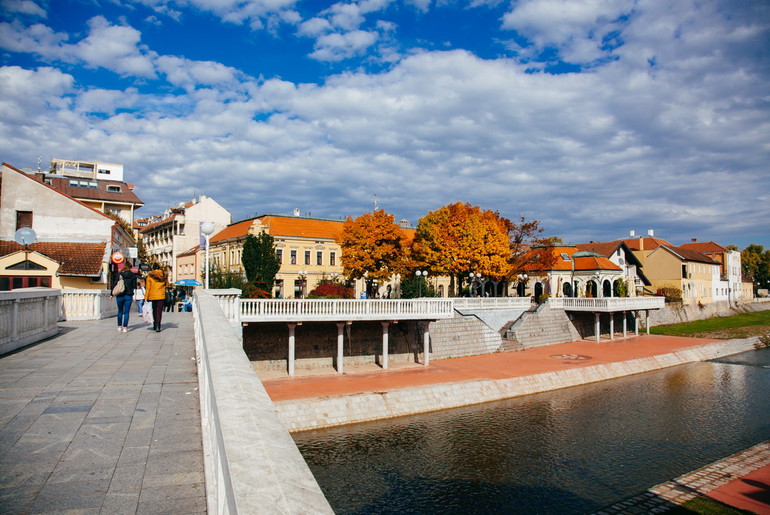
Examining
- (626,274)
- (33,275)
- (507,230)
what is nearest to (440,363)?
Result: (33,275)

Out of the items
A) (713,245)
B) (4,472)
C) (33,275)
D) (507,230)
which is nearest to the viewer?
(4,472)

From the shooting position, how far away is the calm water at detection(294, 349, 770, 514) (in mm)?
14398

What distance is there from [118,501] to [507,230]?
51.5 m

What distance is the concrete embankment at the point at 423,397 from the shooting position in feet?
64.4

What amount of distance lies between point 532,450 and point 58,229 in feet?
80.7

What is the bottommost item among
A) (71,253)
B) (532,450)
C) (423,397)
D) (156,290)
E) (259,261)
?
(532,450)

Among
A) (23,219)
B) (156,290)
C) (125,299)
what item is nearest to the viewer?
(156,290)

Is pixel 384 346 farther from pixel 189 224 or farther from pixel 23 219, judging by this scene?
pixel 189 224

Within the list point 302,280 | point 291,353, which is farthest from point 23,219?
point 302,280

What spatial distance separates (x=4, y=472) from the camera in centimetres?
425

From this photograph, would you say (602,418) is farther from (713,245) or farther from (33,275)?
(713,245)

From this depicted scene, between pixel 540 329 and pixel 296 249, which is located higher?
pixel 296 249

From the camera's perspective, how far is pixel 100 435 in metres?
5.15

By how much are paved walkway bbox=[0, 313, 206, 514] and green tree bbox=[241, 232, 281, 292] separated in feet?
114
